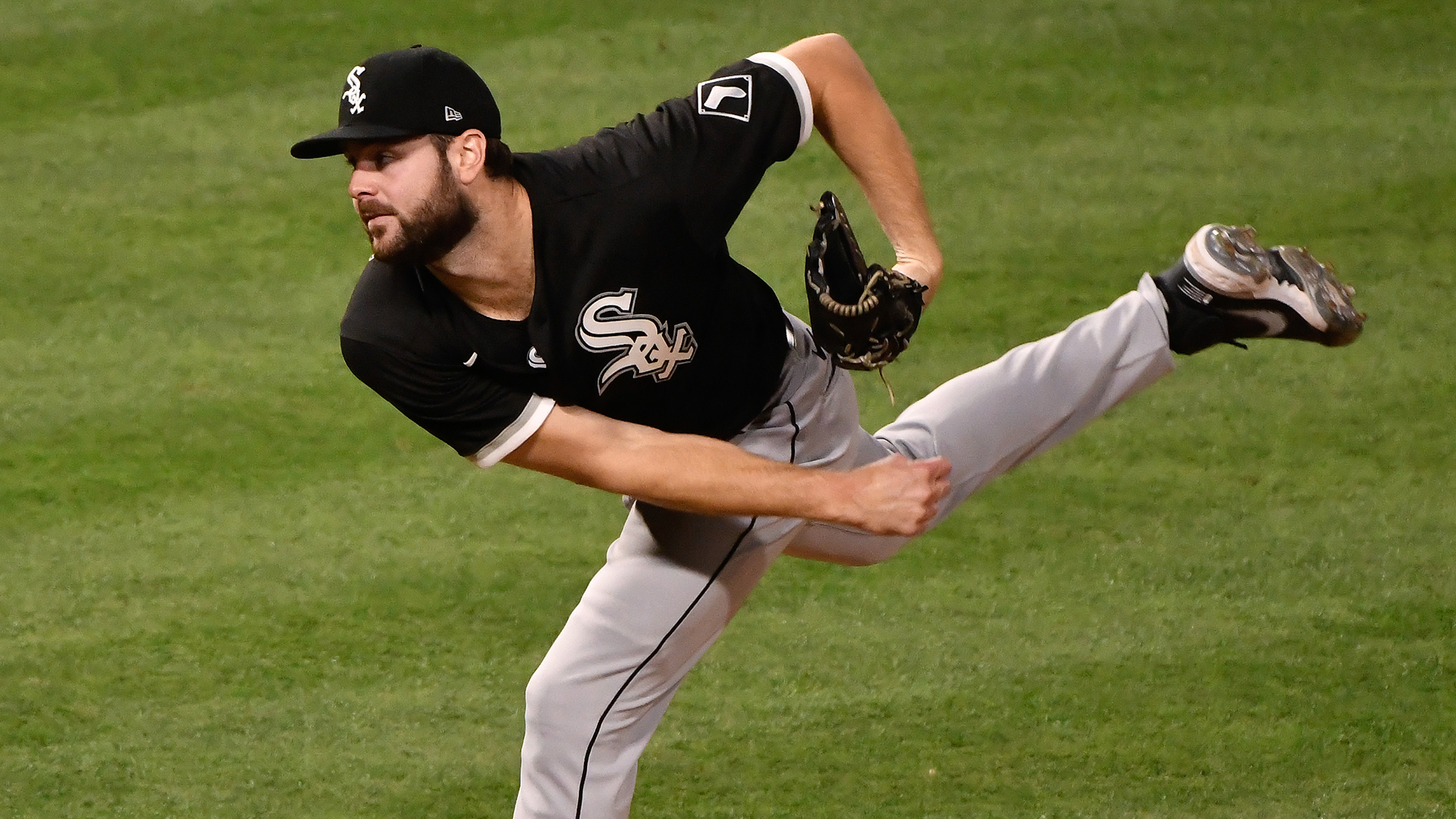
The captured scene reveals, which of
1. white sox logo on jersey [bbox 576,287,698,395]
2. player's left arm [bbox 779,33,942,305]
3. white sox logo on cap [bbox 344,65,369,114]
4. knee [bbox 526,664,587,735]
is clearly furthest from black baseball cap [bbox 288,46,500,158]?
knee [bbox 526,664,587,735]

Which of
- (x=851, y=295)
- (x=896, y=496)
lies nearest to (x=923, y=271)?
(x=851, y=295)

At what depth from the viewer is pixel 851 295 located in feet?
11.0

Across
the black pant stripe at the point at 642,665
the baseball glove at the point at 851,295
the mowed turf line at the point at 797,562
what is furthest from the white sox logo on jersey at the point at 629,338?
the mowed turf line at the point at 797,562

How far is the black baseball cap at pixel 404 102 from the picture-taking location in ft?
9.66

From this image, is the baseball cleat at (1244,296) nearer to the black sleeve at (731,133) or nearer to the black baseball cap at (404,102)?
the black sleeve at (731,133)

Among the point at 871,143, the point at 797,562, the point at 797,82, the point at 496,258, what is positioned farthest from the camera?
the point at 797,562

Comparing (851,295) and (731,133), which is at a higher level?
(731,133)

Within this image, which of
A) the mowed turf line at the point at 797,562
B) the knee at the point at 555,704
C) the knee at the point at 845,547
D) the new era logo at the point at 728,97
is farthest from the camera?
the mowed turf line at the point at 797,562

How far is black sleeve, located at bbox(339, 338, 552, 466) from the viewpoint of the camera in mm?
3092

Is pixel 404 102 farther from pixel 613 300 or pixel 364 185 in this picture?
pixel 613 300

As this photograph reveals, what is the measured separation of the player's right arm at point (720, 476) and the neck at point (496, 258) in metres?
0.23

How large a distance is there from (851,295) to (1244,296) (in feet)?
3.69

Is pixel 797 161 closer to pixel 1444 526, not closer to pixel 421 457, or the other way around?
pixel 421 457

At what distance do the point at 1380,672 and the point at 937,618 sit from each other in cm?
107
